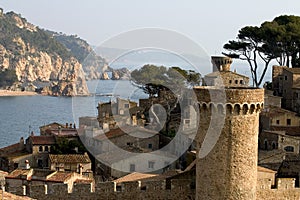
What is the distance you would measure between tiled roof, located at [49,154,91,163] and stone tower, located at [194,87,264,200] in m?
19.0

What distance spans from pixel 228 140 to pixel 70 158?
20.6 meters

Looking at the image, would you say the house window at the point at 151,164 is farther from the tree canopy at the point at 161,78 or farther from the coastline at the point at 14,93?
the coastline at the point at 14,93

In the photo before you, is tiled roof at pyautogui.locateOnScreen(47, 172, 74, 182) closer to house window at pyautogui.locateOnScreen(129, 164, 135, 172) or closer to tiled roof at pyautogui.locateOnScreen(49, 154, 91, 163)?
house window at pyautogui.locateOnScreen(129, 164, 135, 172)

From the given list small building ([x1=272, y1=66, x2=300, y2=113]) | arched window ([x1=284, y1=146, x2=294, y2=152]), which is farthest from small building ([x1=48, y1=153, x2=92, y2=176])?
small building ([x1=272, y1=66, x2=300, y2=113])

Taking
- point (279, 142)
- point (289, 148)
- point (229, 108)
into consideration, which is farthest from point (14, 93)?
point (229, 108)

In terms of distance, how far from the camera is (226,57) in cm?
4678

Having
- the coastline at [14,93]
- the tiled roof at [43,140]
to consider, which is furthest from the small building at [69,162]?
the coastline at [14,93]

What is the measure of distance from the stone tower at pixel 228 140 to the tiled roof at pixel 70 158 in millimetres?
19043

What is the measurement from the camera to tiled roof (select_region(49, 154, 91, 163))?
36.8 metres

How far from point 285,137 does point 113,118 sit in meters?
18.7

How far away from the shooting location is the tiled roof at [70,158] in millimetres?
36844

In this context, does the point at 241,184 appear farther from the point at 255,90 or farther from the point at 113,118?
the point at 113,118

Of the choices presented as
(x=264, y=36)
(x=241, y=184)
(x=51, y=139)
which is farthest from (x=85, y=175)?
(x=264, y=36)

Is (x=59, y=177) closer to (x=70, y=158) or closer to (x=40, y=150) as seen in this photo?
(x=70, y=158)
